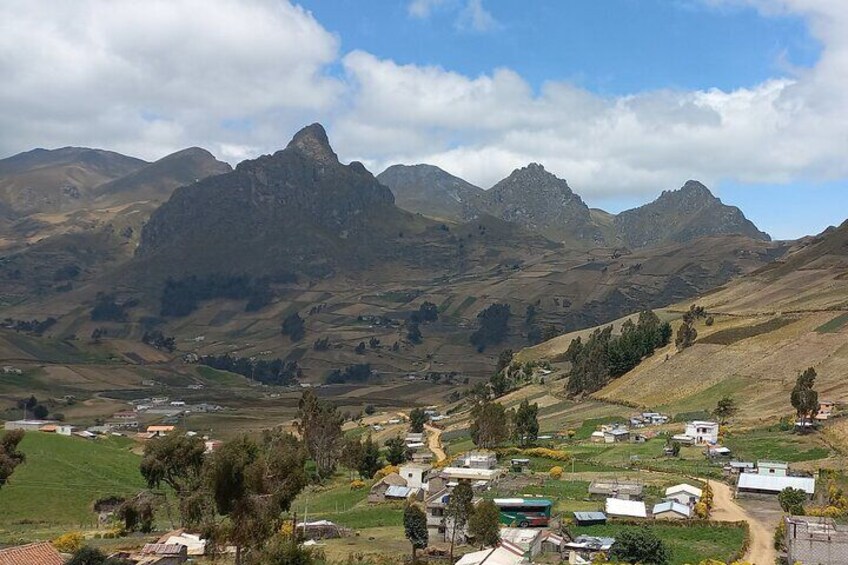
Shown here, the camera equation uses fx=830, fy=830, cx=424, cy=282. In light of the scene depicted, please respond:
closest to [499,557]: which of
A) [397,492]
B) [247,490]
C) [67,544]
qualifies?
[247,490]

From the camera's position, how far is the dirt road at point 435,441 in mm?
99062

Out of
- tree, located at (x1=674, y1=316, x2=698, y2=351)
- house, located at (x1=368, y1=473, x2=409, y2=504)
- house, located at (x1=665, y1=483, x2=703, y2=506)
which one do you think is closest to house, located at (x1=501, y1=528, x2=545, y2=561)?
house, located at (x1=665, y1=483, x2=703, y2=506)

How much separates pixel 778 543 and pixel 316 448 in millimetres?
59166

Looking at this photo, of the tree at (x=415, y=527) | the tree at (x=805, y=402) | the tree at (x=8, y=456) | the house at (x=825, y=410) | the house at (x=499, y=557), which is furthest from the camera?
A: the house at (x=825, y=410)

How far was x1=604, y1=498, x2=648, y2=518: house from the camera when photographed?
5704 cm

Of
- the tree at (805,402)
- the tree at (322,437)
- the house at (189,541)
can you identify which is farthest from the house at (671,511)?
the tree at (322,437)

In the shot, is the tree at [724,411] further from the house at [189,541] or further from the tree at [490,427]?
the house at [189,541]

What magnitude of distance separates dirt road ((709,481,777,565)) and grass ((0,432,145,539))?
168ft

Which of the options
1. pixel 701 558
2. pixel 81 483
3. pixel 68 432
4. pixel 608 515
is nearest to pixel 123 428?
pixel 68 432

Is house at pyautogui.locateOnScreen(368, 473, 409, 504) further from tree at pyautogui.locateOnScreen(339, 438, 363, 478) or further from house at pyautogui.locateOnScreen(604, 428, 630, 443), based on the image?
house at pyautogui.locateOnScreen(604, 428, 630, 443)

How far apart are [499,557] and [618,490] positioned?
22.2m

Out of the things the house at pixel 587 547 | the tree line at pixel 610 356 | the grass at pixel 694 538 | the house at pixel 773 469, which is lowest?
the grass at pixel 694 538

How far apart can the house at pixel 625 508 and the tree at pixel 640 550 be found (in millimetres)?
10441

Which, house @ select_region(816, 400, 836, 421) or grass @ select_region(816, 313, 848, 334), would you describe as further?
grass @ select_region(816, 313, 848, 334)
